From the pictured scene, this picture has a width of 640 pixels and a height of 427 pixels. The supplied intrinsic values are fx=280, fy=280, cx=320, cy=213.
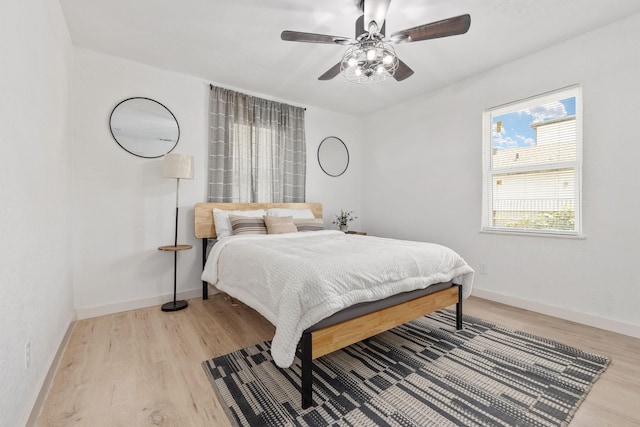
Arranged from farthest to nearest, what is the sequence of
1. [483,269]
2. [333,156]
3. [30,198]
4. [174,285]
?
1. [333,156]
2. [483,269]
3. [174,285]
4. [30,198]

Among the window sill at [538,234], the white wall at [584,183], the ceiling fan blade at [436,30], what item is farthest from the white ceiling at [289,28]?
the window sill at [538,234]

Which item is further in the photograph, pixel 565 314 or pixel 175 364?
pixel 565 314

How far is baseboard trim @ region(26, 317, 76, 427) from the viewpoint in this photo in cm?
137

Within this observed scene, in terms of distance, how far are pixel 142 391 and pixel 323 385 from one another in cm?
104

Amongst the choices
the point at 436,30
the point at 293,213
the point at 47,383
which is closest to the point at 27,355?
the point at 47,383

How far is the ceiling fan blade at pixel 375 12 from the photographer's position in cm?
175

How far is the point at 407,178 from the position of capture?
4.13 metres

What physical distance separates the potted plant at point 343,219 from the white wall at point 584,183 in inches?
31.5

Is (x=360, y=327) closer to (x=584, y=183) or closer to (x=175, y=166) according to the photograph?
(x=175, y=166)

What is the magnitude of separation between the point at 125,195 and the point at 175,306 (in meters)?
1.27

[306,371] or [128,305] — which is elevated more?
[306,371]

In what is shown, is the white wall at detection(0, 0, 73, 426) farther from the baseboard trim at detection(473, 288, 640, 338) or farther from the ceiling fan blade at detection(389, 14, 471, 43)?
the baseboard trim at detection(473, 288, 640, 338)

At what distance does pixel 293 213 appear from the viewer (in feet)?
12.0

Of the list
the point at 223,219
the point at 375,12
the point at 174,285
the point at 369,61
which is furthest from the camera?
the point at 223,219
